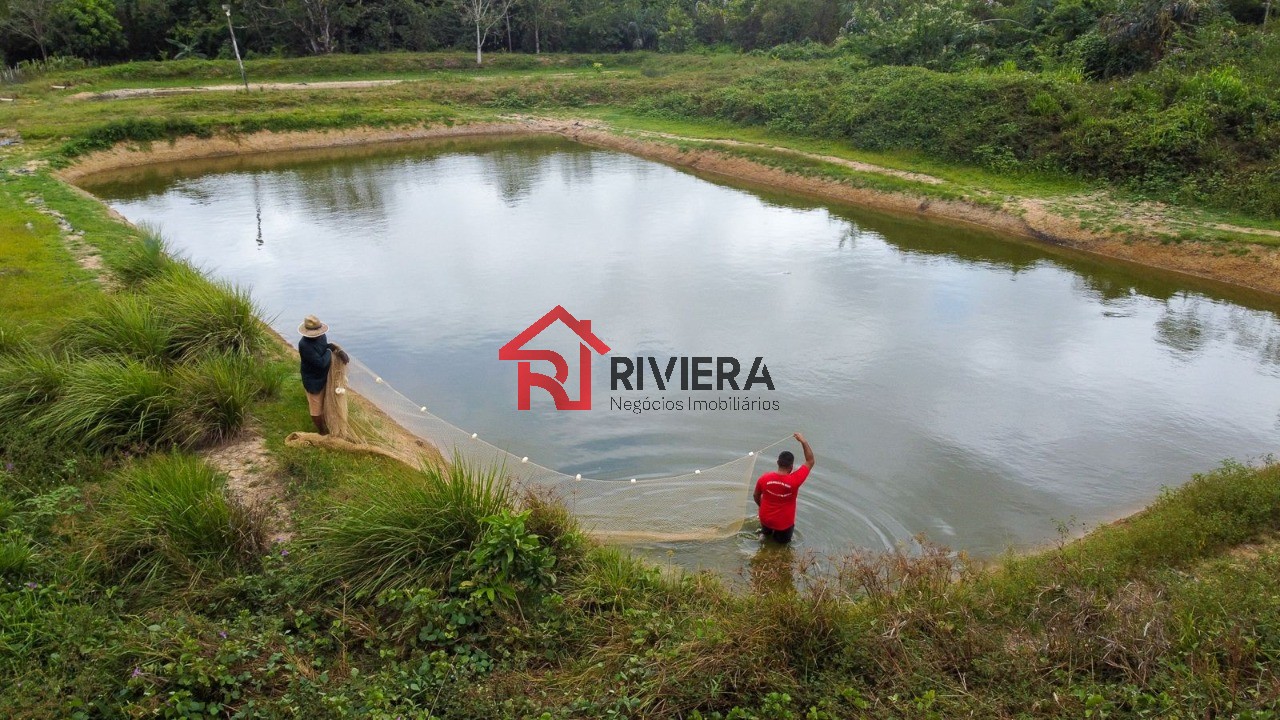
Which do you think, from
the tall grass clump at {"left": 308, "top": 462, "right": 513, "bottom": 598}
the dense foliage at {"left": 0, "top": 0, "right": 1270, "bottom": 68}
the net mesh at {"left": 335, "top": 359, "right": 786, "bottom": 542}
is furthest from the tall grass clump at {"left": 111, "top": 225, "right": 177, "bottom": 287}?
the dense foliage at {"left": 0, "top": 0, "right": 1270, "bottom": 68}

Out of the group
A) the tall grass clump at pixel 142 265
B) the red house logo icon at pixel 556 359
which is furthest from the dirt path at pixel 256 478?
the tall grass clump at pixel 142 265

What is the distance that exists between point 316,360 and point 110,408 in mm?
1874

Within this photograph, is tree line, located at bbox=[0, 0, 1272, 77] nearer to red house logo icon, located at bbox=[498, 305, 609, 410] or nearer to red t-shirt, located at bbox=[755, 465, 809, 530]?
red house logo icon, located at bbox=[498, 305, 609, 410]

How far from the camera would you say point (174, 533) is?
5758 millimetres

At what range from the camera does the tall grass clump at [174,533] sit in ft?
18.4

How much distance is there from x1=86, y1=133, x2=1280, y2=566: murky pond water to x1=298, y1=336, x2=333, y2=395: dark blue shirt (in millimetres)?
Answer: 2493

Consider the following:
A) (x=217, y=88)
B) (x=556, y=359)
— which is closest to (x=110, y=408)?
(x=556, y=359)

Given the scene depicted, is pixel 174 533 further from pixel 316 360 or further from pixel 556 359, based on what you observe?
pixel 556 359

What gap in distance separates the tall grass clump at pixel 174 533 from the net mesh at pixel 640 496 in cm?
185

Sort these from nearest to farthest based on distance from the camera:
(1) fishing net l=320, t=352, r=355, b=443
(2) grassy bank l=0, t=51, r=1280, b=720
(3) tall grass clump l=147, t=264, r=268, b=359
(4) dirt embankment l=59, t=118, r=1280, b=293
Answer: (2) grassy bank l=0, t=51, r=1280, b=720, (1) fishing net l=320, t=352, r=355, b=443, (3) tall grass clump l=147, t=264, r=268, b=359, (4) dirt embankment l=59, t=118, r=1280, b=293

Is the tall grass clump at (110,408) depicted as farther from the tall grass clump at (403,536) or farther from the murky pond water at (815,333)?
the murky pond water at (815,333)

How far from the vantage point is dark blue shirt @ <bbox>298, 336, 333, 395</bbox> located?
7.90 metres

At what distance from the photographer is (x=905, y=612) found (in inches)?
209

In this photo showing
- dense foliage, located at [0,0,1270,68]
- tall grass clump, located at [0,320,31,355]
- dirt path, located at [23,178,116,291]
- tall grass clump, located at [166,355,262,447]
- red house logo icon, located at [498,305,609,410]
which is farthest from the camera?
dense foliage, located at [0,0,1270,68]
